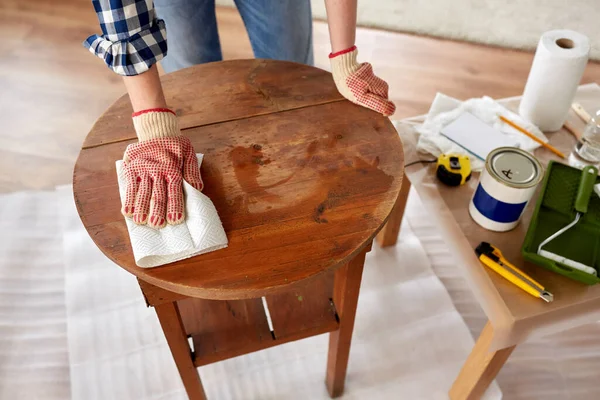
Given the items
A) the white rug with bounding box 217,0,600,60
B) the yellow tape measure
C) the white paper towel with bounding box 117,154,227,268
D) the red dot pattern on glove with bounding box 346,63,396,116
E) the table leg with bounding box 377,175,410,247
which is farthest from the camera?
the white rug with bounding box 217,0,600,60

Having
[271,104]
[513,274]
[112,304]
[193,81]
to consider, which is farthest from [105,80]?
[513,274]

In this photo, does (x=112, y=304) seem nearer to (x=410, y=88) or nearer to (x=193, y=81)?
(x=193, y=81)

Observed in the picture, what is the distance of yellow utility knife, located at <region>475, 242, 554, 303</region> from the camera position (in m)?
0.83

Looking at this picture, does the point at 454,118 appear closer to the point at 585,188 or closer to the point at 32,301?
the point at 585,188

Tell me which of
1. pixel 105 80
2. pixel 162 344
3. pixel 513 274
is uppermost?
pixel 513 274

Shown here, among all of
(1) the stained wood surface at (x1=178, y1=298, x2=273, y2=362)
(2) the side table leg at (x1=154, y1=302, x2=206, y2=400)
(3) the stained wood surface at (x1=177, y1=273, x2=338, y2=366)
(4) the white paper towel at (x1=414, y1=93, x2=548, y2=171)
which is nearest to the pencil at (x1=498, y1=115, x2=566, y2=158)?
(4) the white paper towel at (x1=414, y1=93, x2=548, y2=171)

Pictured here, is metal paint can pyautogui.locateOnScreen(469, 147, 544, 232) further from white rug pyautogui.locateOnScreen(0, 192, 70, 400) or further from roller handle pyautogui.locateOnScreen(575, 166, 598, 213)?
white rug pyautogui.locateOnScreen(0, 192, 70, 400)

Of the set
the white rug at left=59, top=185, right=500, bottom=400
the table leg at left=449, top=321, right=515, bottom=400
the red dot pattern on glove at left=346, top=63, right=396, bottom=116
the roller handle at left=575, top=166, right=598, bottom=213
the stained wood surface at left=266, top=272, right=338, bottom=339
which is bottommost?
the white rug at left=59, top=185, right=500, bottom=400

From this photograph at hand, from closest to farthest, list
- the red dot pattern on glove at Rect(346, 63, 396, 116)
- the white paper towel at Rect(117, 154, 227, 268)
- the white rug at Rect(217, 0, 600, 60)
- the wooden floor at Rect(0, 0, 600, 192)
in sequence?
the white paper towel at Rect(117, 154, 227, 268) < the red dot pattern on glove at Rect(346, 63, 396, 116) < the wooden floor at Rect(0, 0, 600, 192) < the white rug at Rect(217, 0, 600, 60)

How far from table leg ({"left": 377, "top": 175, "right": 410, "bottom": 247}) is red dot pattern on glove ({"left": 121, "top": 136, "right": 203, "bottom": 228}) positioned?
1.96 feet

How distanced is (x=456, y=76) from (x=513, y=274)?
1191 millimetres

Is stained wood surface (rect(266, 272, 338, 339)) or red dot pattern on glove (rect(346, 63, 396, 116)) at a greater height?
red dot pattern on glove (rect(346, 63, 396, 116))

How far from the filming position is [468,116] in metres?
1.17

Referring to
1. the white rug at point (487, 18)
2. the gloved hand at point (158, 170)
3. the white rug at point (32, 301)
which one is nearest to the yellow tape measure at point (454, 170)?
the gloved hand at point (158, 170)
